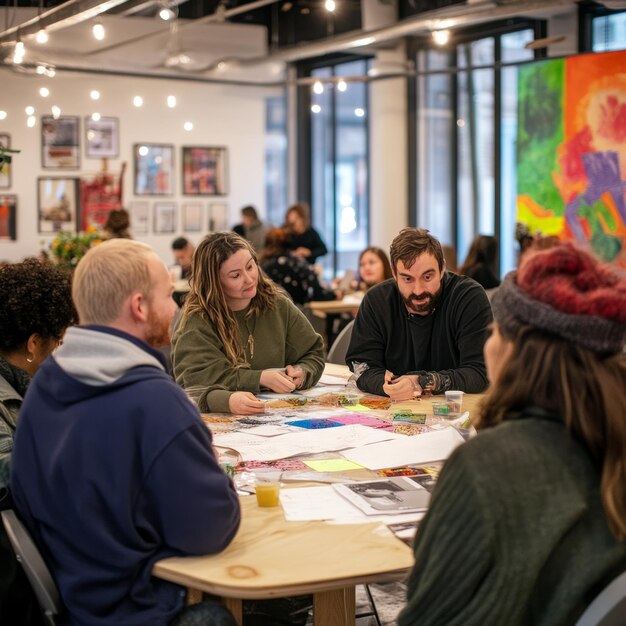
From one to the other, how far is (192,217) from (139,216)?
2.69 ft

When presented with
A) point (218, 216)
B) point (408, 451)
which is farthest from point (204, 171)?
point (408, 451)

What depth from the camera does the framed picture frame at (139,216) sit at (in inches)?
508

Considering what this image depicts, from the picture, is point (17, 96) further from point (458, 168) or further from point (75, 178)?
point (458, 168)

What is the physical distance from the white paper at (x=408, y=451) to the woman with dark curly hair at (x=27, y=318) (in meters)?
0.98

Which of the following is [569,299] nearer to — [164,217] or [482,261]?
A: [482,261]

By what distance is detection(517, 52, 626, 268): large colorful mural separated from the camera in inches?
357

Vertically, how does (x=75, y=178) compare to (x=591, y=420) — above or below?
above

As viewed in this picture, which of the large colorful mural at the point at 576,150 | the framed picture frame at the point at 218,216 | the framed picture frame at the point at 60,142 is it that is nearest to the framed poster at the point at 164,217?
the framed picture frame at the point at 218,216

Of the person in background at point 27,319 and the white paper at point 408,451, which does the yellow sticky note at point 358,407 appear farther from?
the person in background at point 27,319

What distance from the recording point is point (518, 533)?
1.72 metres

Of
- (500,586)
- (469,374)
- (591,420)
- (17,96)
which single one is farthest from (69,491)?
(17,96)

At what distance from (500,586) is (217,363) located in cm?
230

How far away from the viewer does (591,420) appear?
5.76 feet

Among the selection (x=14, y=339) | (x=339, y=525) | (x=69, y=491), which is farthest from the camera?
(x=14, y=339)
